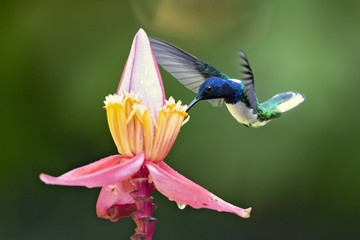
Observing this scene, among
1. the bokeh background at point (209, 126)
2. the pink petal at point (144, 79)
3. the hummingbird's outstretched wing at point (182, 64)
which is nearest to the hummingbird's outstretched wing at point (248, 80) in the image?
the hummingbird's outstretched wing at point (182, 64)

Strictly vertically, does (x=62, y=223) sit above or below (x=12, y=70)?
below

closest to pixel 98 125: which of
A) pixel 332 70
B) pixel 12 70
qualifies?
pixel 12 70

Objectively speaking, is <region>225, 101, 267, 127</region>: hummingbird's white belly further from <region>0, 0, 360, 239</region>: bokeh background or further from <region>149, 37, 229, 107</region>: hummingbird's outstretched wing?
<region>0, 0, 360, 239</region>: bokeh background

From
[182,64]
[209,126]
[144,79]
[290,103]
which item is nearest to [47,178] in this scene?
[144,79]

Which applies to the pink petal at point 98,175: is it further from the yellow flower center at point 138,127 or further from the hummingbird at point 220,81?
the hummingbird at point 220,81

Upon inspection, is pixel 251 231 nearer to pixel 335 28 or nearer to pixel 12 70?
pixel 335 28

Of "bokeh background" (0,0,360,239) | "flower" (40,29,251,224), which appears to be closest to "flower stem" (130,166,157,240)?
"flower" (40,29,251,224)
